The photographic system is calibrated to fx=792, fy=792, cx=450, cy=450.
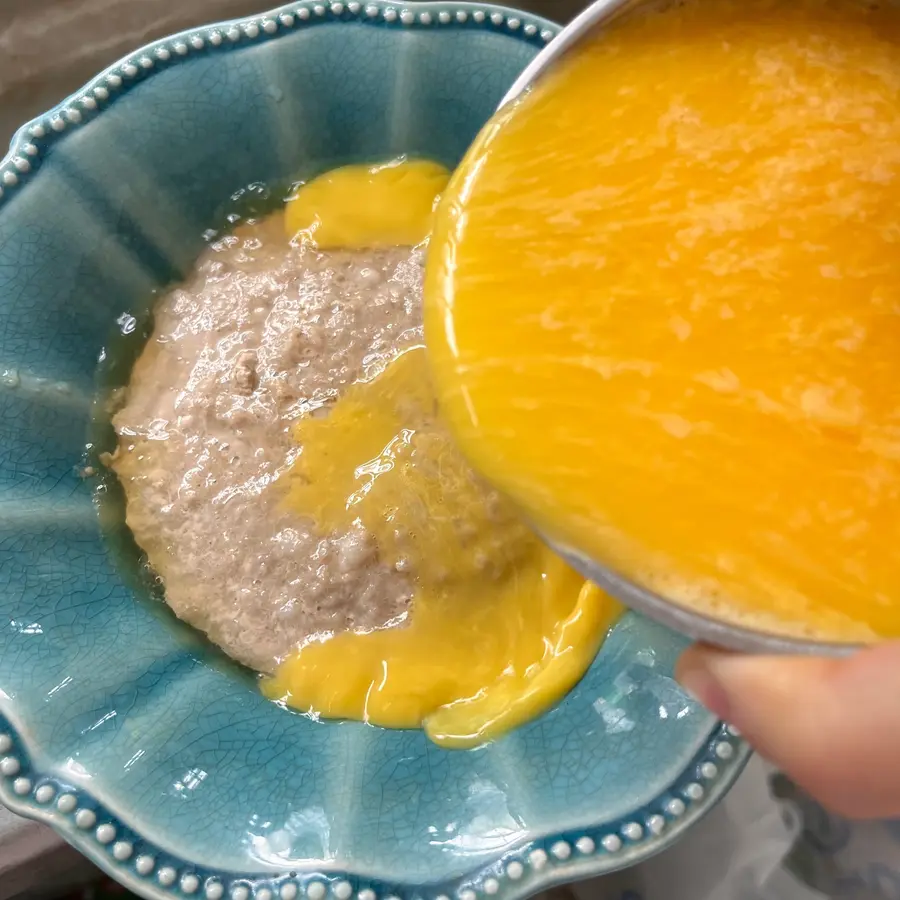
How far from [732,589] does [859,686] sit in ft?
0.27

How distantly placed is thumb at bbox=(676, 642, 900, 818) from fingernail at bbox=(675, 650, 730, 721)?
19 mm

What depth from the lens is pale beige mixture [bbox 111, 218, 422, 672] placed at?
77 centimetres

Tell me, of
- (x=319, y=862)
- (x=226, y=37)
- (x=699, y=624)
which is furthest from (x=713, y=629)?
(x=226, y=37)

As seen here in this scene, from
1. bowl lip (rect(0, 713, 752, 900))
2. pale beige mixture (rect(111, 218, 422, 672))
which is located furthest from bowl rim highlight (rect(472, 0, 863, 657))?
pale beige mixture (rect(111, 218, 422, 672))

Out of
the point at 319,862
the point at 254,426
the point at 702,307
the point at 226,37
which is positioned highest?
the point at 226,37

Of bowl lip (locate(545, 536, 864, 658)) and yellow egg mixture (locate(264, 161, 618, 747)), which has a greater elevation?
bowl lip (locate(545, 536, 864, 658))

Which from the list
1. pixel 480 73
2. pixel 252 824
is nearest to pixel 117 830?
pixel 252 824

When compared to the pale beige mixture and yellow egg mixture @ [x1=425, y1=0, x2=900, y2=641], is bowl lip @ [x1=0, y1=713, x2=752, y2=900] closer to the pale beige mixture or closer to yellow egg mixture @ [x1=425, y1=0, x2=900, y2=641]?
the pale beige mixture

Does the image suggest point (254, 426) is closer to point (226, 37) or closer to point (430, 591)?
point (430, 591)

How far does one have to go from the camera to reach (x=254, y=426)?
82 cm

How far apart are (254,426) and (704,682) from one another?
53 centimetres

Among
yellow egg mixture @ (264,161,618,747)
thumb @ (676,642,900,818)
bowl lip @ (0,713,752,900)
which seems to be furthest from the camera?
yellow egg mixture @ (264,161,618,747)

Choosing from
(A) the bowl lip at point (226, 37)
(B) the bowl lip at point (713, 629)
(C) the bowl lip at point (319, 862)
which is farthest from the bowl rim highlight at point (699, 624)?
(A) the bowl lip at point (226, 37)

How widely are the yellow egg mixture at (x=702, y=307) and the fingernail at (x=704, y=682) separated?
0.05 metres
